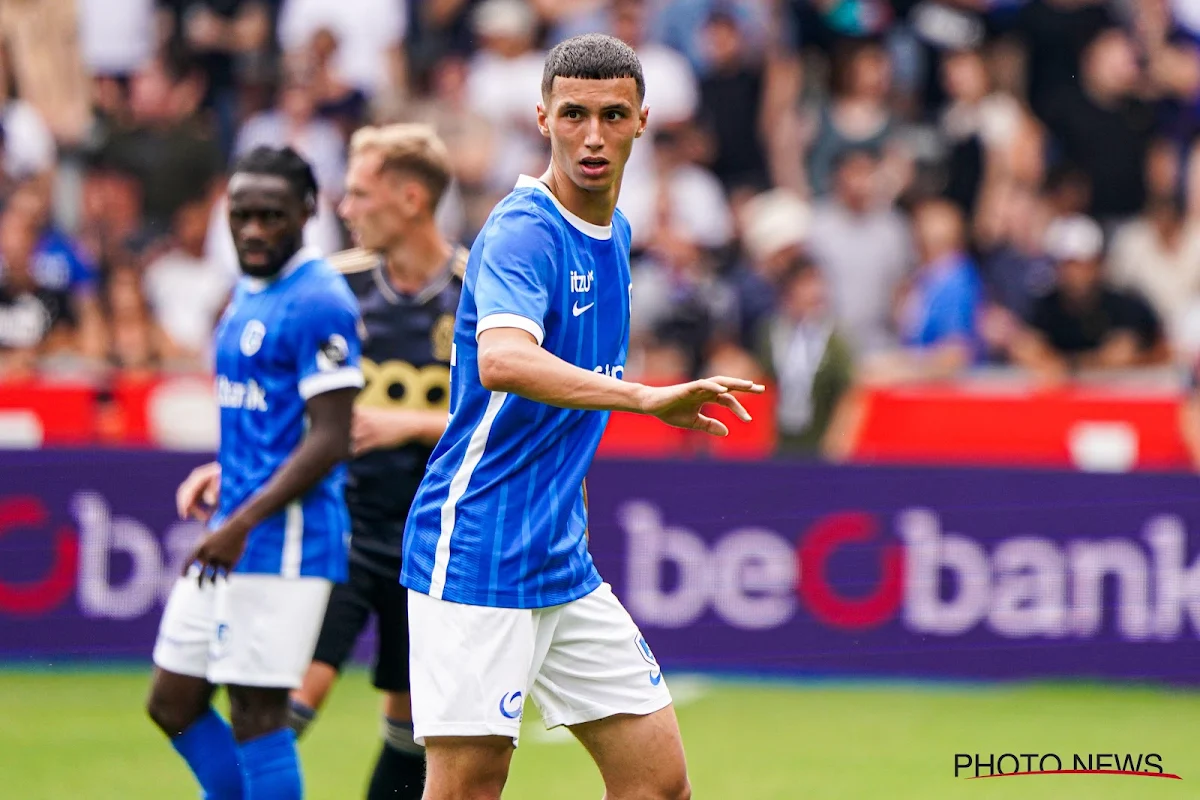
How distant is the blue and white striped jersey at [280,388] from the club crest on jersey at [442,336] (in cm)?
68

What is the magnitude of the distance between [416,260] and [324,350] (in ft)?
3.08

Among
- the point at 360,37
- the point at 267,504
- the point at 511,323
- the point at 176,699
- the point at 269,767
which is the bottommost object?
the point at 269,767

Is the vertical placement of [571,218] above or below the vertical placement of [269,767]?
above

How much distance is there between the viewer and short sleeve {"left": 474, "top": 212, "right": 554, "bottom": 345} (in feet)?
13.7

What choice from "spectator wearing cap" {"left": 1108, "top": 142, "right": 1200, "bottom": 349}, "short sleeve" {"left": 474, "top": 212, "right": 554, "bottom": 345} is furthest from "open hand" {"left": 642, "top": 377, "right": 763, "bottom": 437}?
"spectator wearing cap" {"left": 1108, "top": 142, "right": 1200, "bottom": 349}

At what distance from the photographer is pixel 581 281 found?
14.5ft

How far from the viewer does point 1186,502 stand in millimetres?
9438

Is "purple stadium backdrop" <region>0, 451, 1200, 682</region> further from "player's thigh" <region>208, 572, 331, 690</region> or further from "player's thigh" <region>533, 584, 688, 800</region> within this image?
"player's thigh" <region>533, 584, 688, 800</region>

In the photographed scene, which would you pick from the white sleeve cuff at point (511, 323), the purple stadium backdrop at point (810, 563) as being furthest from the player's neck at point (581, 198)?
the purple stadium backdrop at point (810, 563)

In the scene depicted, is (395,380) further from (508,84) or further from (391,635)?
(508,84)

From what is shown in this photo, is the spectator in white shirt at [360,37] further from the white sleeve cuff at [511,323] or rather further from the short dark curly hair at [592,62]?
the white sleeve cuff at [511,323]

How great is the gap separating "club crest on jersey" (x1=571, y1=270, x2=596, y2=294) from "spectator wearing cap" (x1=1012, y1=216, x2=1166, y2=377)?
7551 mm

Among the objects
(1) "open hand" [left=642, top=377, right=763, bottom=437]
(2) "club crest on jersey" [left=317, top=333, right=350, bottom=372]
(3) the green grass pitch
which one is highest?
(2) "club crest on jersey" [left=317, top=333, right=350, bottom=372]

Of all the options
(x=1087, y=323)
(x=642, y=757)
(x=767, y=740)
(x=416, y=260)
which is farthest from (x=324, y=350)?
(x=1087, y=323)
